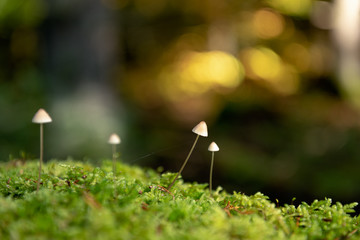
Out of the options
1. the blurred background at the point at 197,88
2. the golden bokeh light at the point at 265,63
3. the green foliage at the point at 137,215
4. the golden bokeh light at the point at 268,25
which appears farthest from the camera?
the golden bokeh light at the point at 268,25

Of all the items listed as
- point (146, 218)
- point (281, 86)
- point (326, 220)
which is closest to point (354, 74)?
point (281, 86)

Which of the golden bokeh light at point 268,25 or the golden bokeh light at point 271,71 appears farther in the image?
the golden bokeh light at point 268,25

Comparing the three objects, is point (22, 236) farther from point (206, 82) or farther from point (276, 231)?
point (206, 82)

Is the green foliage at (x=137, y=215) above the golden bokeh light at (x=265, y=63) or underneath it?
underneath

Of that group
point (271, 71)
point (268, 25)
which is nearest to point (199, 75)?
point (271, 71)

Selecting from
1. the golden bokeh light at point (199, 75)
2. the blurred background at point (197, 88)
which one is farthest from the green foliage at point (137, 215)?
the golden bokeh light at point (199, 75)

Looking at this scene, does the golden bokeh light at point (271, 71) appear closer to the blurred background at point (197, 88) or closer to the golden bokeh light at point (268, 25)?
the blurred background at point (197, 88)

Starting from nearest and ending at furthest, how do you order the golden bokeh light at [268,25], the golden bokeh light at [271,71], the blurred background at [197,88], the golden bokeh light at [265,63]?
the blurred background at [197,88] < the golden bokeh light at [271,71] < the golden bokeh light at [265,63] < the golden bokeh light at [268,25]
